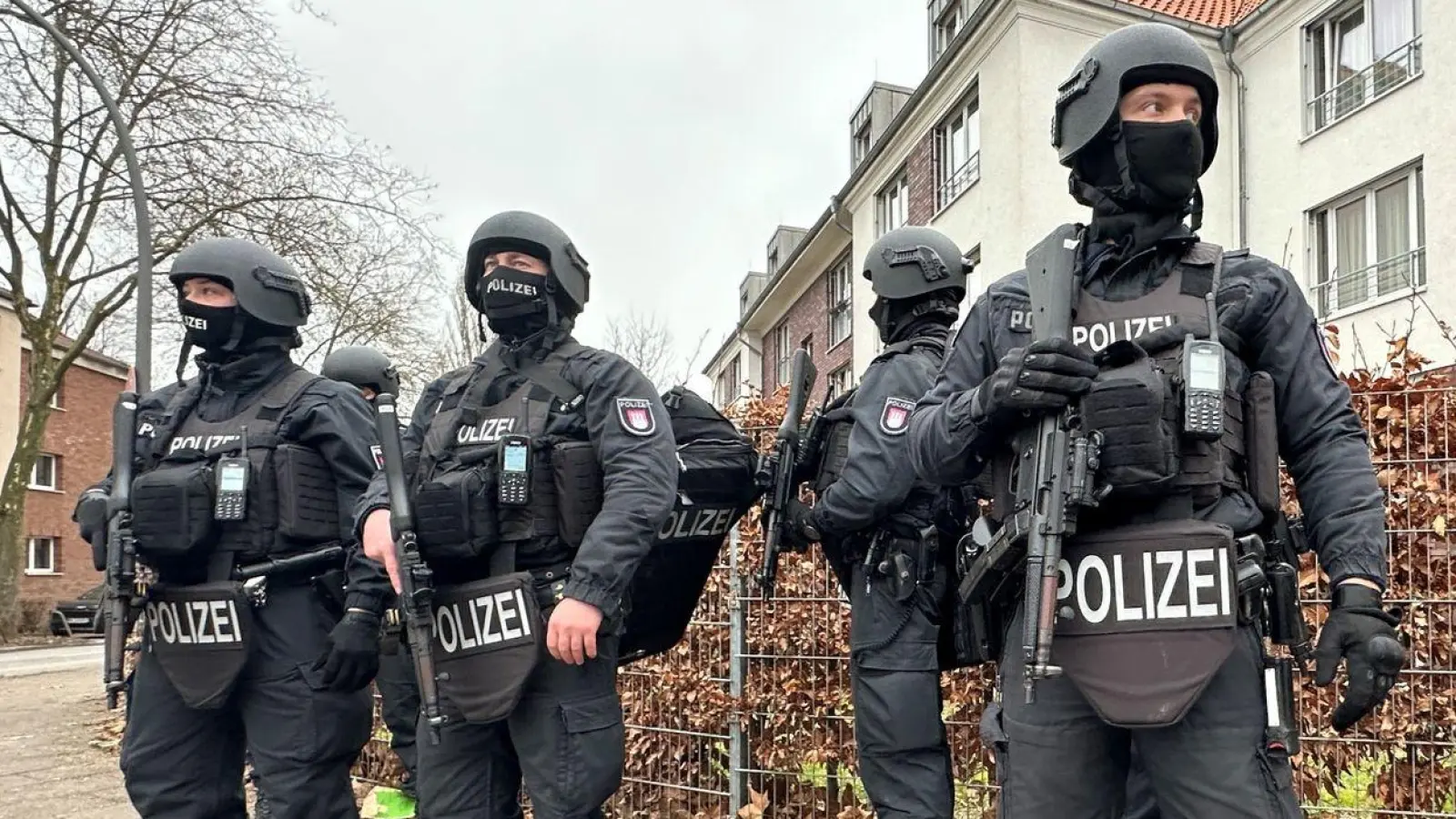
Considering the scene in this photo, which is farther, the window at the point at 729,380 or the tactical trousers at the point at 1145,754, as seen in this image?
the window at the point at 729,380

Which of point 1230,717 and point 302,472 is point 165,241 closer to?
point 302,472

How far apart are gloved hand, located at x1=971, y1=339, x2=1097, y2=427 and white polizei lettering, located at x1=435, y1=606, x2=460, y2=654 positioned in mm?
1776

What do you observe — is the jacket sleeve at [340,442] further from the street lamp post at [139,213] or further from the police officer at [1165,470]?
the street lamp post at [139,213]

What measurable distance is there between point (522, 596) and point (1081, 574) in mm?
1580

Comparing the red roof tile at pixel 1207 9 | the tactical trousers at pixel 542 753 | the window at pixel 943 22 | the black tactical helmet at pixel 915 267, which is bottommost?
the tactical trousers at pixel 542 753

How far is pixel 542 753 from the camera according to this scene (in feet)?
9.63

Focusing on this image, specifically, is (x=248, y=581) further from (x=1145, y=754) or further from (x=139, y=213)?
(x=139, y=213)

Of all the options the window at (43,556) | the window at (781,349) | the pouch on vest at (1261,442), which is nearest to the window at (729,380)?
the window at (781,349)

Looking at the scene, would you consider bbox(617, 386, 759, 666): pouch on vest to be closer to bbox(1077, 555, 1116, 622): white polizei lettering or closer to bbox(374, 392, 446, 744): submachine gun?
bbox(374, 392, 446, 744): submachine gun

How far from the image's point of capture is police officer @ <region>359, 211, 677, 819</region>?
2912 mm

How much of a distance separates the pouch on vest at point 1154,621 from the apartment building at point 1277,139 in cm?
1048

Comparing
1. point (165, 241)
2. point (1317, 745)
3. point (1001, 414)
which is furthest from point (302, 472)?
point (165, 241)

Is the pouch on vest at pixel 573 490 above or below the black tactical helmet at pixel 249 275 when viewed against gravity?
below

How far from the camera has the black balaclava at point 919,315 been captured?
3934mm
